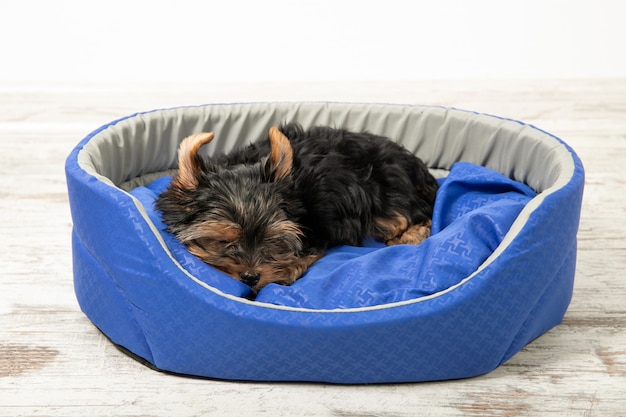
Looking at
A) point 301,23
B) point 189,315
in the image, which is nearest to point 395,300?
point 189,315

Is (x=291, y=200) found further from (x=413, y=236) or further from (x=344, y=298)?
(x=413, y=236)

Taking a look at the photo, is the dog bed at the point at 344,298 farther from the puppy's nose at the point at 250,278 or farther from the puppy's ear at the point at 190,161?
the puppy's ear at the point at 190,161

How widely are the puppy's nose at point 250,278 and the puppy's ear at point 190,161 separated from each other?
18.1 inches

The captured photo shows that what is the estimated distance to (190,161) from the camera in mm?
3561

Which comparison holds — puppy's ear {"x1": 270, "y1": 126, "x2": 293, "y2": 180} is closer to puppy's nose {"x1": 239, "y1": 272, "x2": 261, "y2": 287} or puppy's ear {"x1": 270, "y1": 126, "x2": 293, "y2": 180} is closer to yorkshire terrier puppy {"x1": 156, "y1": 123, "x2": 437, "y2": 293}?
yorkshire terrier puppy {"x1": 156, "y1": 123, "x2": 437, "y2": 293}

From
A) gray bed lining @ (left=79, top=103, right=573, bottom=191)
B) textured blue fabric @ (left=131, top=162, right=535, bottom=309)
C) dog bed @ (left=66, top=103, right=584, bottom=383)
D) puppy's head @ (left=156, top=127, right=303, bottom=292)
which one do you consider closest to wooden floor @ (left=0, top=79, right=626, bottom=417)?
dog bed @ (left=66, top=103, right=584, bottom=383)

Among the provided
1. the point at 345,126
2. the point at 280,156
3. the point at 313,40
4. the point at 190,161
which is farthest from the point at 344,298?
the point at 313,40

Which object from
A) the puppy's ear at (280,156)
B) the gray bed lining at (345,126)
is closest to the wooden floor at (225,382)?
the gray bed lining at (345,126)

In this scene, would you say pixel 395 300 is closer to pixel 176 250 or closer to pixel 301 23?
pixel 176 250

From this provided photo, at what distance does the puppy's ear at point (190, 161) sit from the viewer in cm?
355

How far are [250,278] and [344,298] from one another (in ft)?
1.30

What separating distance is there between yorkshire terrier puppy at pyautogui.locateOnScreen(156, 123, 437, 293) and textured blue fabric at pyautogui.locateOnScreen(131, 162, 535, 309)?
78mm

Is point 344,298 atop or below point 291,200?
below

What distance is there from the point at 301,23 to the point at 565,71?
2.99 metres
